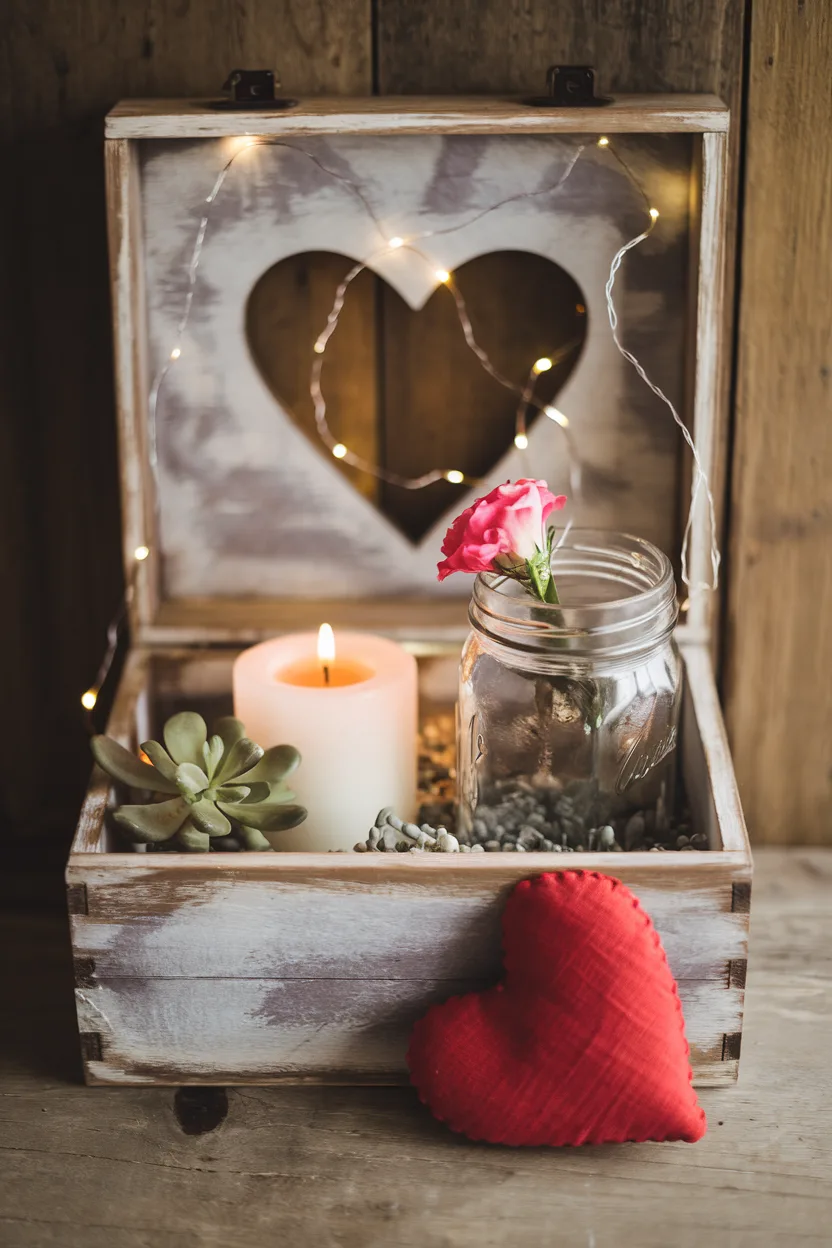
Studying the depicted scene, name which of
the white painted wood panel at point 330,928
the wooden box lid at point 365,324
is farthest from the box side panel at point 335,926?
the wooden box lid at point 365,324

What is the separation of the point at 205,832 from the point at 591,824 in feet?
0.72

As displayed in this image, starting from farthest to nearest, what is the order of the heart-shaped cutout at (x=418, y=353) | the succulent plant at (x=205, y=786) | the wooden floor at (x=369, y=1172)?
the heart-shaped cutout at (x=418, y=353)
the succulent plant at (x=205, y=786)
the wooden floor at (x=369, y=1172)

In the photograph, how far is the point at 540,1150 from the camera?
662 mm

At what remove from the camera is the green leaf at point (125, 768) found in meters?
0.73

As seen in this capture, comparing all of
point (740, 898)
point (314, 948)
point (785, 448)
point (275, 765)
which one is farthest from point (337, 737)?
point (785, 448)

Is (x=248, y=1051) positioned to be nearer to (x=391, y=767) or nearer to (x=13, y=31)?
(x=391, y=767)

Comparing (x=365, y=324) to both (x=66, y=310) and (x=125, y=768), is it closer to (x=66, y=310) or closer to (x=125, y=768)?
(x=66, y=310)

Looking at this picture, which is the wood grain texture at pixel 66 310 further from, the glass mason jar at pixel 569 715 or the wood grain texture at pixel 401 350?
the glass mason jar at pixel 569 715

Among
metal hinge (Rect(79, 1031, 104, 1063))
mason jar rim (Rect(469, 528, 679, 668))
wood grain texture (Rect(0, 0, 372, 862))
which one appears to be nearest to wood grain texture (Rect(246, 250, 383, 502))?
wood grain texture (Rect(0, 0, 372, 862))

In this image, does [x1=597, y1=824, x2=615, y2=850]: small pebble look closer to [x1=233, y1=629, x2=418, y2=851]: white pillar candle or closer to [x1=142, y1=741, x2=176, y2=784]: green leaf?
[x1=233, y1=629, x2=418, y2=851]: white pillar candle

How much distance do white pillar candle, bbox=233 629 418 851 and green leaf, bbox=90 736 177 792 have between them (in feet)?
0.27

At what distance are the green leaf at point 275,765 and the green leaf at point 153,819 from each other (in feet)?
0.14

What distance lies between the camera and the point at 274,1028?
2.26 feet

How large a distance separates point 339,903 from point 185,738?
152 mm
